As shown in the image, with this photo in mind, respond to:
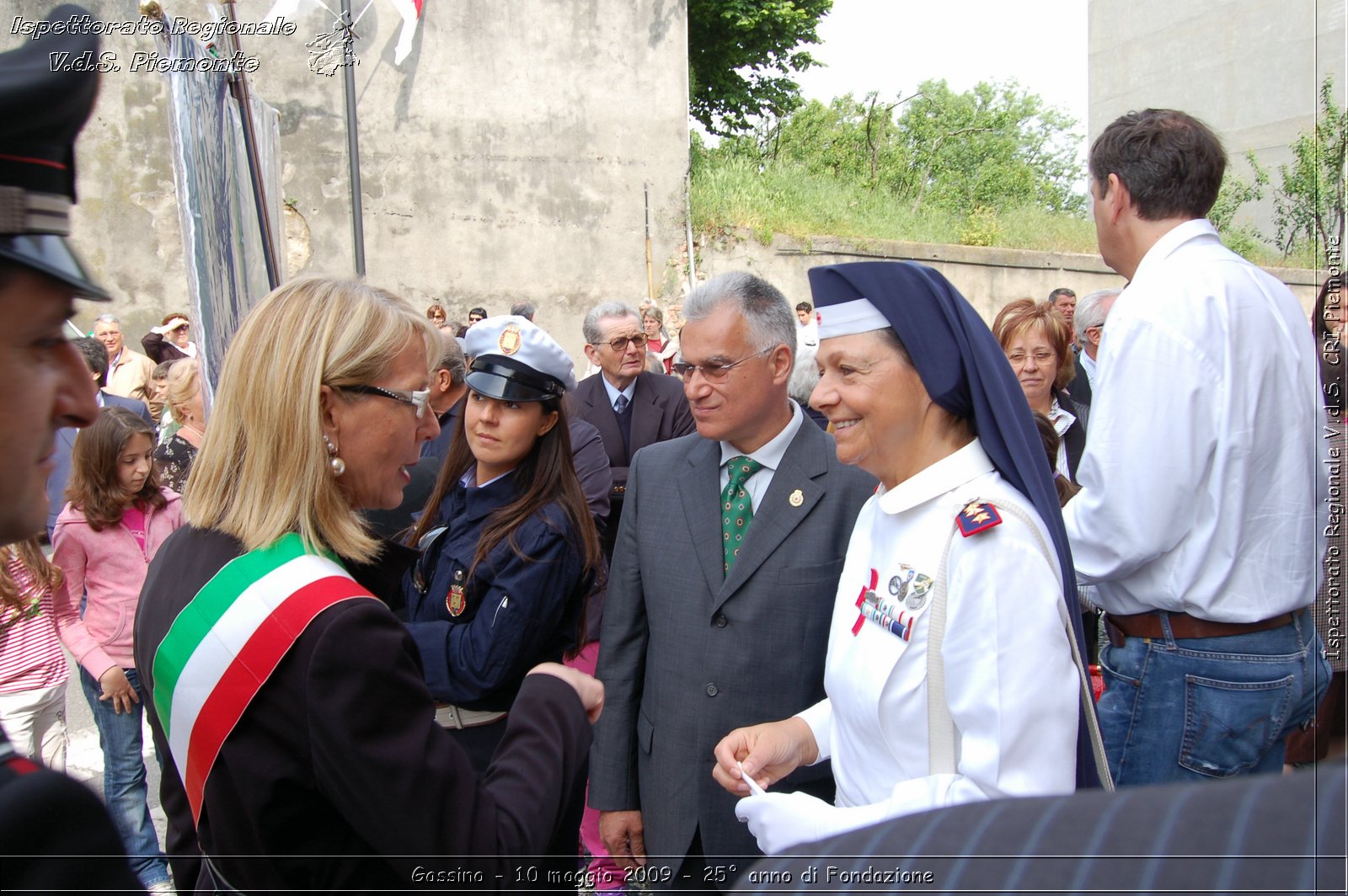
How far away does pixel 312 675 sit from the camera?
1.41 m

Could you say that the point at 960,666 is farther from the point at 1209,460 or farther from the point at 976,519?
the point at 1209,460

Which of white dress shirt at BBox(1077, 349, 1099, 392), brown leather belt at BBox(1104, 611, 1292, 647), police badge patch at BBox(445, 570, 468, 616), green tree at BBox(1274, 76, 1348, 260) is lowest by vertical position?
brown leather belt at BBox(1104, 611, 1292, 647)

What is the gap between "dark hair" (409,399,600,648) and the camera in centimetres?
270

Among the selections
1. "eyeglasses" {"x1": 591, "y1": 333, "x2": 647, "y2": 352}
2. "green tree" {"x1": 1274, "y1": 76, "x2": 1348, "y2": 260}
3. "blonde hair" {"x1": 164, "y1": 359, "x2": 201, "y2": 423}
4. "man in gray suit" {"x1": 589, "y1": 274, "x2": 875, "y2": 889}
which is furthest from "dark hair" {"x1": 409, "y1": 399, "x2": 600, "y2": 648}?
"eyeglasses" {"x1": 591, "y1": 333, "x2": 647, "y2": 352}

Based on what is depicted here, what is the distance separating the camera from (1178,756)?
237 cm

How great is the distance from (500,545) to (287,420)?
1.00 metres

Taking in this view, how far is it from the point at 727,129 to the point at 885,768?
22150 mm

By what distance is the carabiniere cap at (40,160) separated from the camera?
92cm

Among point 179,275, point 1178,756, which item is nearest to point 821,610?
point 1178,756

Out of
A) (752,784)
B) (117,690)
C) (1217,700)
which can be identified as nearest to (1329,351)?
(1217,700)

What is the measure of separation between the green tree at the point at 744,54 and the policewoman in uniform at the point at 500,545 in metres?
19.0

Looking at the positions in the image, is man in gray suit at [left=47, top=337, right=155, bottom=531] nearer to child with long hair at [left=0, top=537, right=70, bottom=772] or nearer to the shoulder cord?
child with long hair at [left=0, top=537, right=70, bottom=772]

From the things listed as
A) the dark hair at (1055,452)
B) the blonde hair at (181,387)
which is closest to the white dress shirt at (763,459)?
the dark hair at (1055,452)

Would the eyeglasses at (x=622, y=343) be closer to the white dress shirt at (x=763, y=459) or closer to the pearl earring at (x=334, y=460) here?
the white dress shirt at (x=763, y=459)
